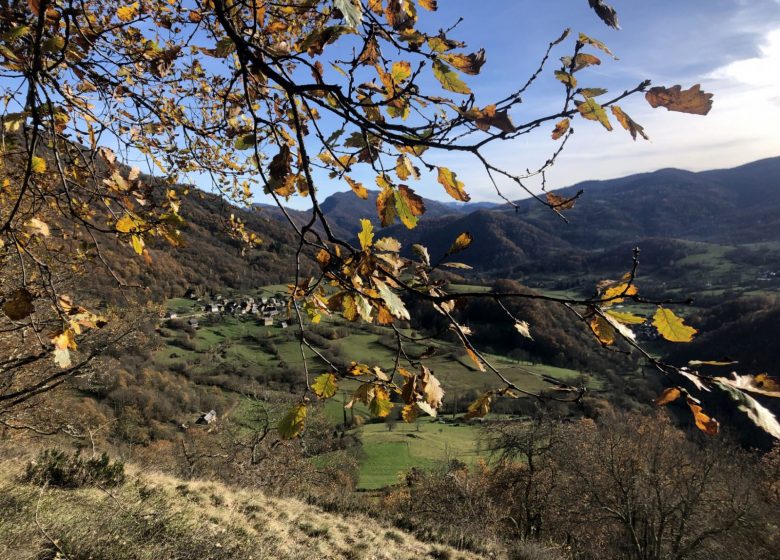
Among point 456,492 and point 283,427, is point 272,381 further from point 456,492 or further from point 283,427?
point 283,427

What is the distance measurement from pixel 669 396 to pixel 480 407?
596 millimetres

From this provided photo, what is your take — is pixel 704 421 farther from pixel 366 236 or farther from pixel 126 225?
pixel 126 225

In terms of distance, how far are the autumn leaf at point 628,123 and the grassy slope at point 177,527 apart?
4497 mm

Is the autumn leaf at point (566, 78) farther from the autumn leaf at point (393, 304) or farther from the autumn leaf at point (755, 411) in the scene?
the autumn leaf at point (755, 411)

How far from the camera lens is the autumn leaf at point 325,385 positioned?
5.57 feet

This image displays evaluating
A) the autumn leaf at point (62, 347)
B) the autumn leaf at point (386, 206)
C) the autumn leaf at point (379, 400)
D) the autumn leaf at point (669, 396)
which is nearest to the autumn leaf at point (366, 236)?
the autumn leaf at point (386, 206)

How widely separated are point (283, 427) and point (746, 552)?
84.2 ft

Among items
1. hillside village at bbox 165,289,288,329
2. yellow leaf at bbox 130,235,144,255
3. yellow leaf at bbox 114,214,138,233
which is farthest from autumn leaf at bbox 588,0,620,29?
hillside village at bbox 165,289,288,329

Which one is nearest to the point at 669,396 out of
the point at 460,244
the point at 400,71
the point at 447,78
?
the point at 460,244

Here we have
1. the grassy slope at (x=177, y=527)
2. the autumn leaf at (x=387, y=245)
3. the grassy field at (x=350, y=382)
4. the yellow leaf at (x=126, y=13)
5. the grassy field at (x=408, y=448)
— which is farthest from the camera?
the grassy field at (x=350, y=382)

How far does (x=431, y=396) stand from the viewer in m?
1.47

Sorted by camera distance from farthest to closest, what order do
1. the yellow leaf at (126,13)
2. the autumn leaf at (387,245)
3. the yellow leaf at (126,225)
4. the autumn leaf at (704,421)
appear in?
the yellow leaf at (126,13), the yellow leaf at (126,225), the autumn leaf at (387,245), the autumn leaf at (704,421)

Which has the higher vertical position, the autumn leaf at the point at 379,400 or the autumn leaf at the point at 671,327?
the autumn leaf at the point at 671,327

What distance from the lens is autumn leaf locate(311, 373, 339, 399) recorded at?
66.9 inches
